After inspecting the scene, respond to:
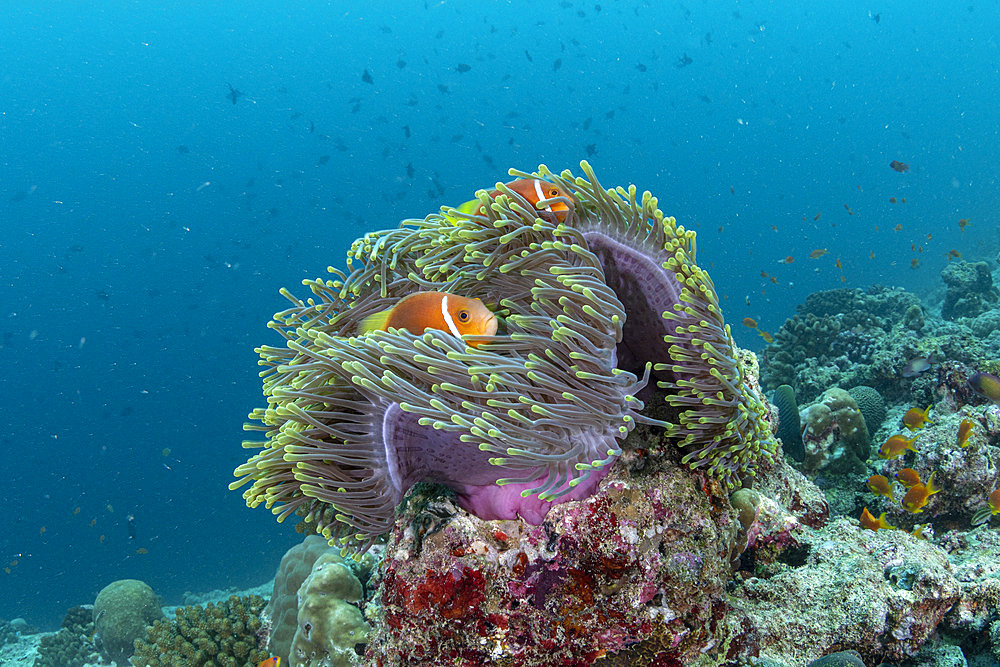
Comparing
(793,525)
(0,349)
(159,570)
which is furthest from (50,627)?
(0,349)

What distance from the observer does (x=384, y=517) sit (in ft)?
6.88

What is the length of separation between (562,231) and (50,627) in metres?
19.3

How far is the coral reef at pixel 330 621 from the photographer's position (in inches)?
109

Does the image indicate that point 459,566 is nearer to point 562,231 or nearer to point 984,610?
point 562,231

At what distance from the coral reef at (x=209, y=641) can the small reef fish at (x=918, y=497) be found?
512 centimetres

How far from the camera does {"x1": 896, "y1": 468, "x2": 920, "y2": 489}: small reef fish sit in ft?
11.0

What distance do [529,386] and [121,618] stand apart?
384 inches

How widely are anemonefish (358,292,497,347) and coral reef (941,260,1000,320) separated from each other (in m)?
12.2

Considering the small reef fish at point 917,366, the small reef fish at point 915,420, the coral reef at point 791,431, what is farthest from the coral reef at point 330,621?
the small reef fish at point 917,366

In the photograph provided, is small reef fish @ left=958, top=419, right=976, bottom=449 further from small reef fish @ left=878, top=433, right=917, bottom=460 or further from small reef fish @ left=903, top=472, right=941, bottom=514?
small reef fish @ left=903, top=472, right=941, bottom=514

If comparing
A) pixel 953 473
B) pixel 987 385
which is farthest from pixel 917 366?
pixel 953 473

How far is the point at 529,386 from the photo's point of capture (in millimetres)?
1693

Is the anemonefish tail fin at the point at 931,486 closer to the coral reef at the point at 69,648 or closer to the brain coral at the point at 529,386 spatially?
the brain coral at the point at 529,386

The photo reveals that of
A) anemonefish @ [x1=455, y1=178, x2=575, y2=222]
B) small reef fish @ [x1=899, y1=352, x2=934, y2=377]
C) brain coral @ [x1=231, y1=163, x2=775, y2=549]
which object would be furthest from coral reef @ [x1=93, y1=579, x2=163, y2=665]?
small reef fish @ [x1=899, y1=352, x2=934, y2=377]
